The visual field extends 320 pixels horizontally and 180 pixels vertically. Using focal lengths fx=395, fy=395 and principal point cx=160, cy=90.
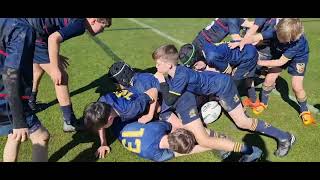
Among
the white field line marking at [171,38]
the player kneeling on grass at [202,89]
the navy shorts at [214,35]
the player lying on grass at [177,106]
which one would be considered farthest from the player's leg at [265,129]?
the navy shorts at [214,35]

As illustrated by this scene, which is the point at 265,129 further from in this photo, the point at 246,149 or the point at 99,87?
the point at 99,87

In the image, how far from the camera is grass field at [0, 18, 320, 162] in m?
5.47

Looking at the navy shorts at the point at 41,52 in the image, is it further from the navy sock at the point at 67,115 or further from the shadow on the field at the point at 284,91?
the shadow on the field at the point at 284,91

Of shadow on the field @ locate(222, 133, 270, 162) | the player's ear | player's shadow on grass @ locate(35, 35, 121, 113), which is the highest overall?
the player's ear

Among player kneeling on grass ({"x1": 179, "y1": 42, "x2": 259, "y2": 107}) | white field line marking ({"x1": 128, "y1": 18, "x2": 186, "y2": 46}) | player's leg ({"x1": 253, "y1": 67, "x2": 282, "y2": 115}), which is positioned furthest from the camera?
white field line marking ({"x1": 128, "y1": 18, "x2": 186, "y2": 46})

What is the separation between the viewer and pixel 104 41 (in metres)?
11.7

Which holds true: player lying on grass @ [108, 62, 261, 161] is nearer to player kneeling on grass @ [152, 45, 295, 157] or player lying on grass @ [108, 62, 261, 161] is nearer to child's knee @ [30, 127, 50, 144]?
player kneeling on grass @ [152, 45, 295, 157]

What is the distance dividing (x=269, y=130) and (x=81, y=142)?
8.96 ft

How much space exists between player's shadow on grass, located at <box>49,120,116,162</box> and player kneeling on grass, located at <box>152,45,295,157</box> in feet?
3.85

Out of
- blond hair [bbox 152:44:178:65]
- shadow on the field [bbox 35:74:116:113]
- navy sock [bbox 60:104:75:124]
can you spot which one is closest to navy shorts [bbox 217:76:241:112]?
blond hair [bbox 152:44:178:65]

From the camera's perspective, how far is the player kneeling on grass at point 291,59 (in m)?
5.89

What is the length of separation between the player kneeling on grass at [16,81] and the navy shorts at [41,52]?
1.78 meters

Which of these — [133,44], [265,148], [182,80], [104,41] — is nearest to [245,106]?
[265,148]
